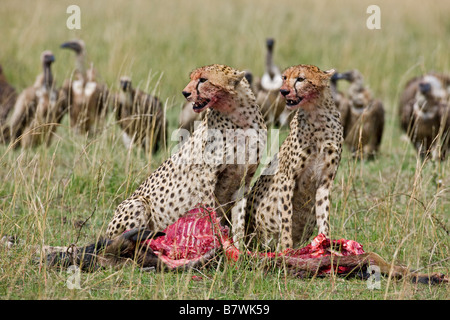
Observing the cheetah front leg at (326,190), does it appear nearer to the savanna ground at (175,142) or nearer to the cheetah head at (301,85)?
the savanna ground at (175,142)

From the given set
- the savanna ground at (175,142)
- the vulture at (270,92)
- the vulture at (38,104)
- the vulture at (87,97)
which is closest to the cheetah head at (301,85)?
the savanna ground at (175,142)

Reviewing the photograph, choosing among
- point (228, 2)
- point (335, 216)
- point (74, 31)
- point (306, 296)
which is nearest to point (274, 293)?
point (306, 296)

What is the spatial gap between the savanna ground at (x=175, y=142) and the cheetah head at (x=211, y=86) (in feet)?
2.71

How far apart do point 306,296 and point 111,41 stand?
7.63m

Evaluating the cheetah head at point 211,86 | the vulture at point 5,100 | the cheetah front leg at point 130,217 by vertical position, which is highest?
the cheetah head at point 211,86

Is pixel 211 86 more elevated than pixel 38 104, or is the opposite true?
pixel 211 86

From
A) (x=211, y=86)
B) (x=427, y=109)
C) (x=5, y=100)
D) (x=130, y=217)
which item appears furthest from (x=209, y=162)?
(x=5, y=100)

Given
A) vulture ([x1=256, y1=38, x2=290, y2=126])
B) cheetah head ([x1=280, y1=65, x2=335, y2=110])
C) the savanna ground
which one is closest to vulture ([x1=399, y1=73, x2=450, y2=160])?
the savanna ground

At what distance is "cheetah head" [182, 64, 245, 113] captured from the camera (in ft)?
13.8

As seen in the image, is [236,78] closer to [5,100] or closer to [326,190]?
[326,190]

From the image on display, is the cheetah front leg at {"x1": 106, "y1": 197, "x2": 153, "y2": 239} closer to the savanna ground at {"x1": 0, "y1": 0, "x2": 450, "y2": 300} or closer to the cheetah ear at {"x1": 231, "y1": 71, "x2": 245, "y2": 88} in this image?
the savanna ground at {"x1": 0, "y1": 0, "x2": 450, "y2": 300}

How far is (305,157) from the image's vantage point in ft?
14.2

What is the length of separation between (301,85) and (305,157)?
0.40 metres

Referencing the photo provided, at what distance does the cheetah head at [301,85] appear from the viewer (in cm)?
423
